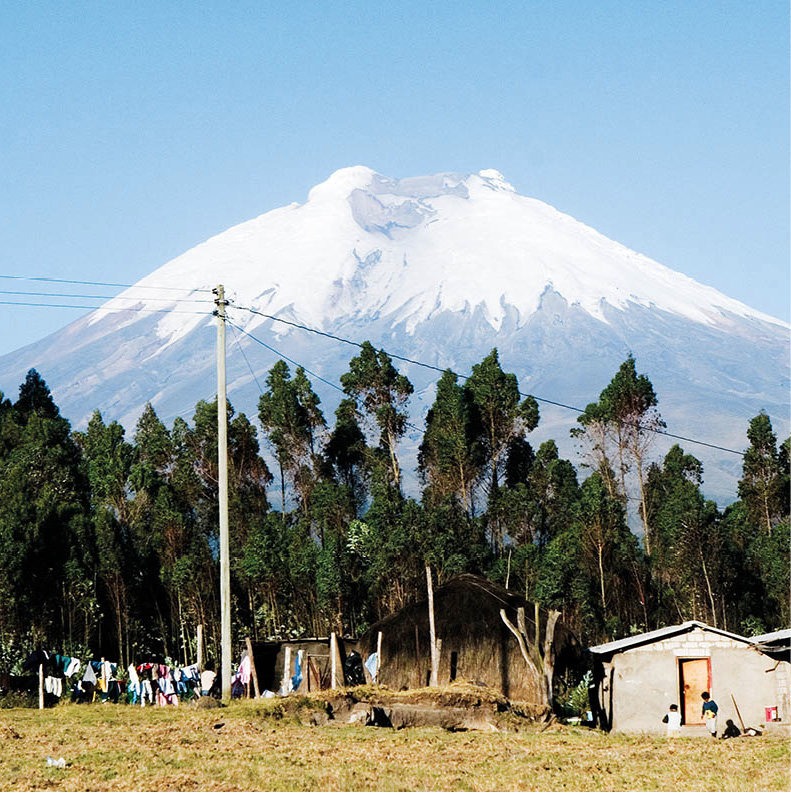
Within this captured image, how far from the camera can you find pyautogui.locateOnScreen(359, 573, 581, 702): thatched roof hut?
3375 centimetres

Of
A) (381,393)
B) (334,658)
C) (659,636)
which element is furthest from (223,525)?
(381,393)

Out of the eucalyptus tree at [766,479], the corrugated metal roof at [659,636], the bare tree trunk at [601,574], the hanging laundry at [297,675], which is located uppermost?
the eucalyptus tree at [766,479]

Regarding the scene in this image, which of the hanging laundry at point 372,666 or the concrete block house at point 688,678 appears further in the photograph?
the hanging laundry at point 372,666

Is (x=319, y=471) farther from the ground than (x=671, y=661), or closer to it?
farther from the ground

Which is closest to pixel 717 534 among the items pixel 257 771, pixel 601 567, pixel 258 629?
pixel 601 567

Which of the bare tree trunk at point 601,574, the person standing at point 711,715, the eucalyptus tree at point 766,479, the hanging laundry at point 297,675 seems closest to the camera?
the person standing at point 711,715

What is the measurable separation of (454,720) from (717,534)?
27.9 metres

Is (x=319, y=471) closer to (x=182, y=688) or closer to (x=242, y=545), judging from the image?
(x=242, y=545)

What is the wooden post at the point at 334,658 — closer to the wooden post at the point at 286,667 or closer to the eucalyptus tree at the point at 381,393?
the wooden post at the point at 286,667

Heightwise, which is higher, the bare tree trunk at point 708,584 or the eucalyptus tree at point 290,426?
the eucalyptus tree at point 290,426

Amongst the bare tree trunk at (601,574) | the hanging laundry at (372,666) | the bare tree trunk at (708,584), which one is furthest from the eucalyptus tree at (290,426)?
the hanging laundry at (372,666)

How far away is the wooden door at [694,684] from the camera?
2888 centimetres

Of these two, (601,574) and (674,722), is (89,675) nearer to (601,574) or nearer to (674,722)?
(674,722)

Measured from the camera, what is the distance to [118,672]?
116ft
